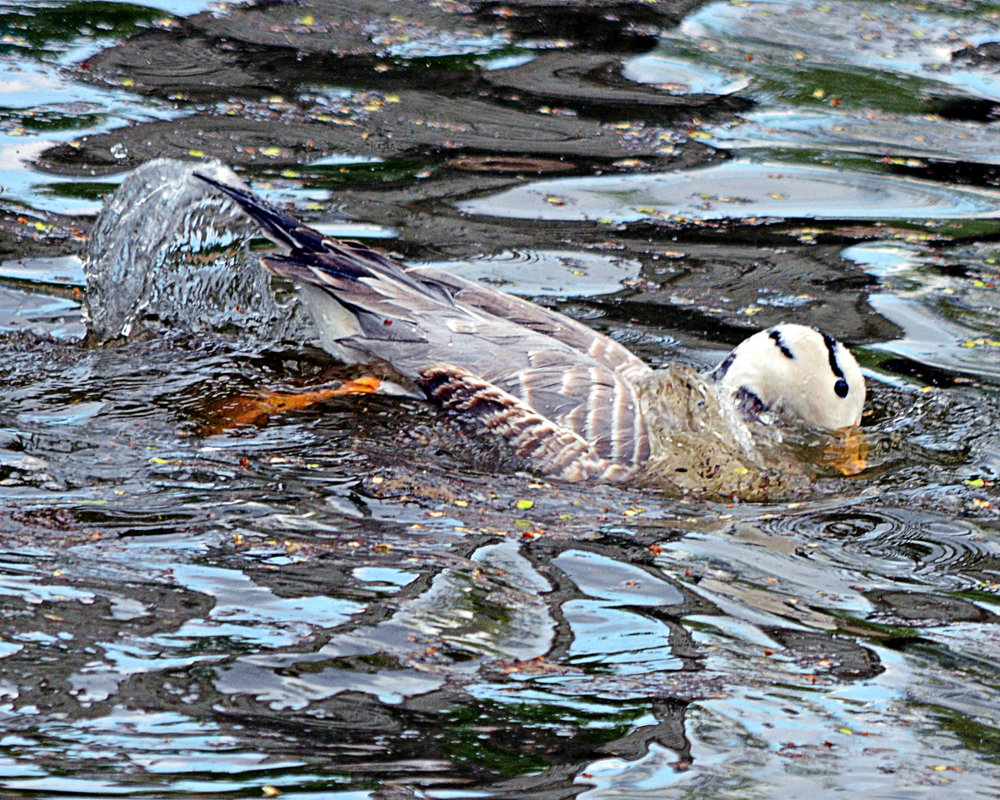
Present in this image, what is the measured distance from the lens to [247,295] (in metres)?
7.98

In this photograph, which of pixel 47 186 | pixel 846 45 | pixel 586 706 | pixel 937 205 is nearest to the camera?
pixel 586 706

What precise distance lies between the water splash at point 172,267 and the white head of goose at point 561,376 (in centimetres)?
62

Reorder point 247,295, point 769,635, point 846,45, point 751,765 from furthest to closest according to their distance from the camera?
point 846,45, point 247,295, point 769,635, point 751,765

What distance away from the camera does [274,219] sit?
7168 mm

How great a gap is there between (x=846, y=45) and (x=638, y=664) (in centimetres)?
974

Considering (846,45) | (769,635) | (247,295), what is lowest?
(769,635)

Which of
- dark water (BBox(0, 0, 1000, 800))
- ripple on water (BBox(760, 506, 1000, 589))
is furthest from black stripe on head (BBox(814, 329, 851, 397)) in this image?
Answer: ripple on water (BBox(760, 506, 1000, 589))

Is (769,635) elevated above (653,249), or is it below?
below

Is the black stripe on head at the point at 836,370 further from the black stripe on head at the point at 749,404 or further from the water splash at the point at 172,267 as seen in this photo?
the water splash at the point at 172,267

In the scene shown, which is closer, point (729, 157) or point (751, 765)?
point (751, 765)

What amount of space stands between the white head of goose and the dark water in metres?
0.22

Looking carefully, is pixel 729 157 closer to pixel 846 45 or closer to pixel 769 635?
pixel 846 45

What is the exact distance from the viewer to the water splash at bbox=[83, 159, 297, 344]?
7.63 meters

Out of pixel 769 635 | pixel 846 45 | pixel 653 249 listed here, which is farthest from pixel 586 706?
pixel 846 45
